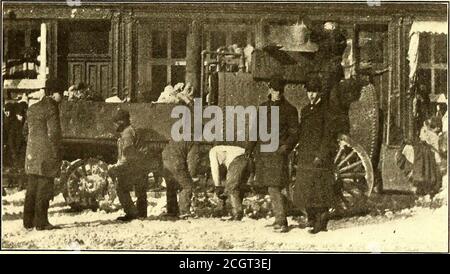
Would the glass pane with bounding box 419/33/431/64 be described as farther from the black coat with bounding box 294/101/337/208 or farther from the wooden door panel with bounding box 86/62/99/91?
the wooden door panel with bounding box 86/62/99/91

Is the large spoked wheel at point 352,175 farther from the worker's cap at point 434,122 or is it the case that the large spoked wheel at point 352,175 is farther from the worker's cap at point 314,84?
the worker's cap at point 434,122

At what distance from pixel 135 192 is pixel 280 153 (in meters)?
1.29

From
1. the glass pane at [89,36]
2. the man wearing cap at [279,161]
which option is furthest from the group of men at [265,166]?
the glass pane at [89,36]

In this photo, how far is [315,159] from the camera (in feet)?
18.1

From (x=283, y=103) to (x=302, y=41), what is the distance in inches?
22.1

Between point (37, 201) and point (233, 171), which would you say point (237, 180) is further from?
point (37, 201)

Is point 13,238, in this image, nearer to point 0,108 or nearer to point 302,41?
point 0,108

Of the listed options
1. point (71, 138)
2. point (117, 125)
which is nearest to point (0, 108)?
point (71, 138)

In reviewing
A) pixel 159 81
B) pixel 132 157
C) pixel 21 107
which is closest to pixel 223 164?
pixel 132 157

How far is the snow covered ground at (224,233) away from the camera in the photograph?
18.0ft

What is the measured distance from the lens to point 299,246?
5484 millimetres

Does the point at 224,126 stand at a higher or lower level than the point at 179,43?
lower

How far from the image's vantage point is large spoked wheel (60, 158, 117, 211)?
5605mm

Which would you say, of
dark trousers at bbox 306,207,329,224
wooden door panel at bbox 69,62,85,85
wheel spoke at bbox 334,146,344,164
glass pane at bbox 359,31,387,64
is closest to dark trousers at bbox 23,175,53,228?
wooden door panel at bbox 69,62,85,85
